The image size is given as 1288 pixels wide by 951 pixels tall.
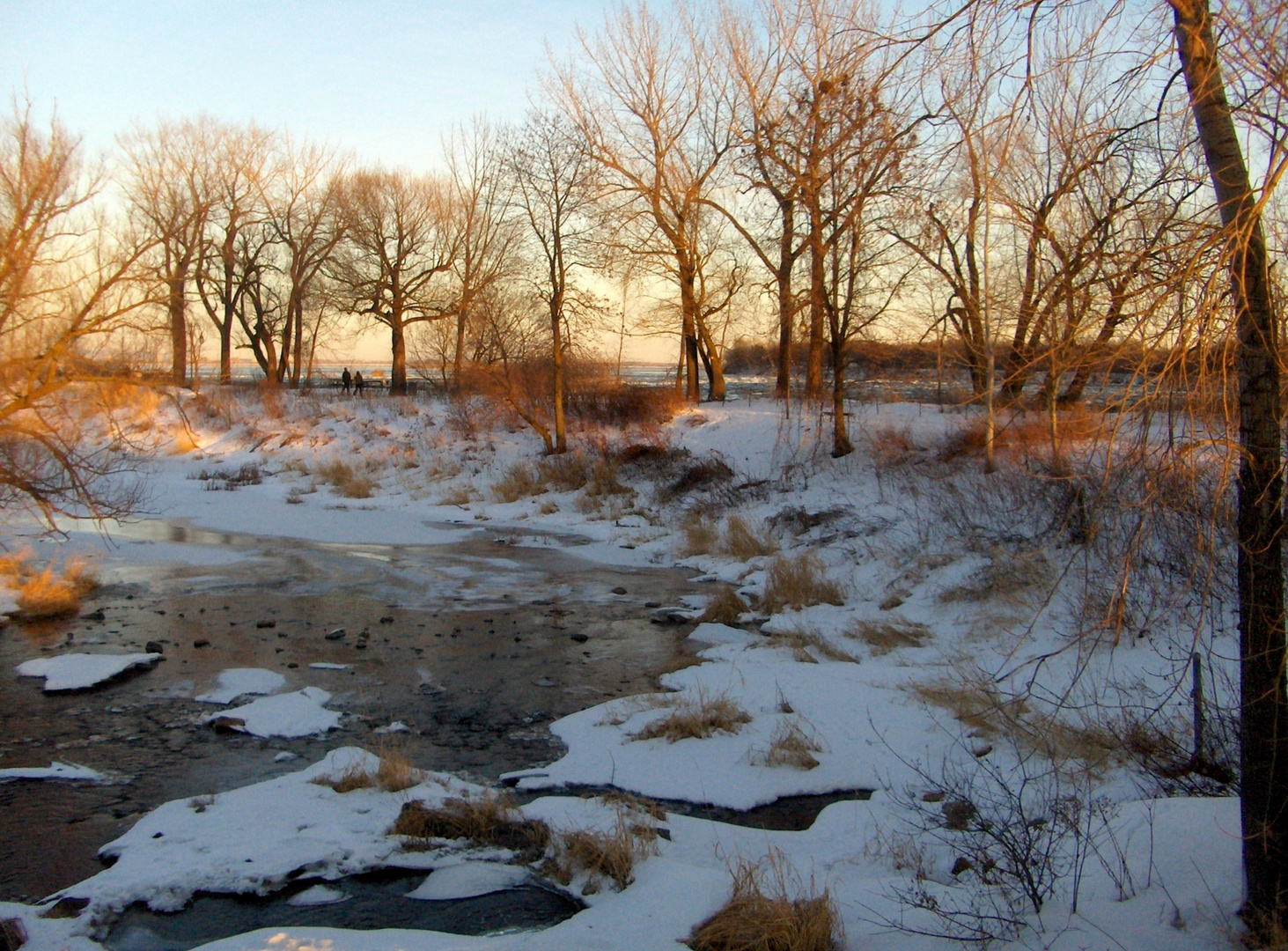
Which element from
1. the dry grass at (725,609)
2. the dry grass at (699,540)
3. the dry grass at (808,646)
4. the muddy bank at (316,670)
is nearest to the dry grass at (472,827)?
the muddy bank at (316,670)

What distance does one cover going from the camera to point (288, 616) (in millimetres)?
12430

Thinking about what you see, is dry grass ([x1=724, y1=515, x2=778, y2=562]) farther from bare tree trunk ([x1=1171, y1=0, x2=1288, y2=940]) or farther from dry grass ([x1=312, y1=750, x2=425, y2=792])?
bare tree trunk ([x1=1171, y1=0, x2=1288, y2=940])

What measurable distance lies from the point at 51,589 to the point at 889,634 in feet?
38.8

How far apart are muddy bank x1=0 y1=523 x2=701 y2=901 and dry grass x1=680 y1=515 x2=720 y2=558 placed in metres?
1.34

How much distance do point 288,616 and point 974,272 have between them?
41.0ft

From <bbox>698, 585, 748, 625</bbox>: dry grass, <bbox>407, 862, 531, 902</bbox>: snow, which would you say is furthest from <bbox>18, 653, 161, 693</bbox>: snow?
<bbox>698, 585, 748, 625</bbox>: dry grass

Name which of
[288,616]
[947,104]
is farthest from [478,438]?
[947,104]

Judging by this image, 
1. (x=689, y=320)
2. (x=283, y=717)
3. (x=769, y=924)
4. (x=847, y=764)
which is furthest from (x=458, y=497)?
(x=769, y=924)

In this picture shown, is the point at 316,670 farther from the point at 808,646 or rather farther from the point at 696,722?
the point at 808,646

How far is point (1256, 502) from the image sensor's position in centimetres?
314

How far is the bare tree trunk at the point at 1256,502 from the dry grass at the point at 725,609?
8.98 meters

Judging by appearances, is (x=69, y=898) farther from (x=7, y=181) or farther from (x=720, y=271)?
(x=720, y=271)

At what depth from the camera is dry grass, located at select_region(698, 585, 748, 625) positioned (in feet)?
40.6

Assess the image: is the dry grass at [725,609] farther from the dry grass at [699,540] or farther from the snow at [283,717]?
the snow at [283,717]
